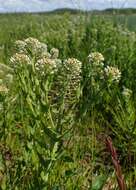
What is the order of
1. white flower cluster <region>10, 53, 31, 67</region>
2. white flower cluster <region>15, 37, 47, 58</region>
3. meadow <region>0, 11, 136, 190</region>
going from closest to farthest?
1. meadow <region>0, 11, 136, 190</region>
2. white flower cluster <region>10, 53, 31, 67</region>
3. white flower cluster <region>15, 37, 47, 58</region>

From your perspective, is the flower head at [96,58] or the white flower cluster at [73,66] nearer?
the white flower cluster at [73,66]

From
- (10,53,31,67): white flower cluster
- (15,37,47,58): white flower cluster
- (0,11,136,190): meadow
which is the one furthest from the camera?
(15,37,47,58): white flower cluster

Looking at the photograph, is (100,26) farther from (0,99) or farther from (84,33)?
(0,99)

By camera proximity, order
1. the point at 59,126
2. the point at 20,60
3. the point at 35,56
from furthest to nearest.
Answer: the point at 35,56, the point at 20,60, the point at 59,126

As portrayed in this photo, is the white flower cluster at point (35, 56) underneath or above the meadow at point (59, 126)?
above

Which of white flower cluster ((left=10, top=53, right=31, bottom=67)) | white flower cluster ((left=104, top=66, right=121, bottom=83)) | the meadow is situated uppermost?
white flower cluster ((left=10, top=53, right=31, bottom=67))

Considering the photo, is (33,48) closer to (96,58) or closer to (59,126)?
(96,58)

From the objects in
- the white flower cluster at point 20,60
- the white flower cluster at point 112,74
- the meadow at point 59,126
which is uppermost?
the white flower cluster at point 20,60

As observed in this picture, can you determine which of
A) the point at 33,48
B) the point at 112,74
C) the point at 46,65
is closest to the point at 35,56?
the point at 33,48

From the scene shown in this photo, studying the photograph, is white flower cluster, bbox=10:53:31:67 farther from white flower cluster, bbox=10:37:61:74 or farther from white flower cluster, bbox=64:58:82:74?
white flower cluster, bbox=64:58:82:74

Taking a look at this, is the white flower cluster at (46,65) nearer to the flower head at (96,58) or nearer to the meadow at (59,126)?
the meadow at (59,126)

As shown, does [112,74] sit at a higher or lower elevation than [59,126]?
higher

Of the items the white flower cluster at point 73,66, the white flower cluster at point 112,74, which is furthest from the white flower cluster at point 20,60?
the white flower cluster at point 112,74

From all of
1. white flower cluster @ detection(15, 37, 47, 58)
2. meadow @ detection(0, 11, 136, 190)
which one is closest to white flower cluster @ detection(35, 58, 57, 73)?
meadow @ detection(0, 11, 136, 190)
